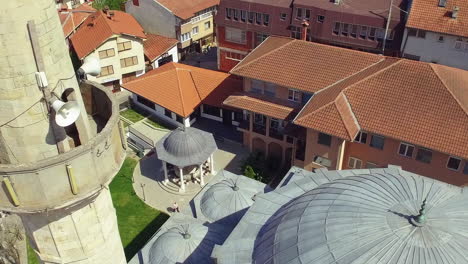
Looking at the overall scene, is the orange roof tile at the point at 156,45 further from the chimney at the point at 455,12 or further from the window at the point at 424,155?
the window at the point at 424,155

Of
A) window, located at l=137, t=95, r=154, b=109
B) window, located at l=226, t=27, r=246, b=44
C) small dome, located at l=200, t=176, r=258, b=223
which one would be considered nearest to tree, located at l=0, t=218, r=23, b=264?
small dome, located at l=200, t=176, r=258, b=223

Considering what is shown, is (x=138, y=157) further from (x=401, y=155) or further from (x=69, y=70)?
(x=69, y=70)

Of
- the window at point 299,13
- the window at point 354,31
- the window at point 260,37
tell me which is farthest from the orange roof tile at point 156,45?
the window at point 354,31

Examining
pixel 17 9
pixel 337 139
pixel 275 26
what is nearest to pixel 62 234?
pixel 17 9

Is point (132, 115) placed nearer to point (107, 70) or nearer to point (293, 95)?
point (107, 70)

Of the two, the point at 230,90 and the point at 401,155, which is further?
the point at 230,90

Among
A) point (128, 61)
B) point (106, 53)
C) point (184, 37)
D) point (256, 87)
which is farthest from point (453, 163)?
point (184, 37)
